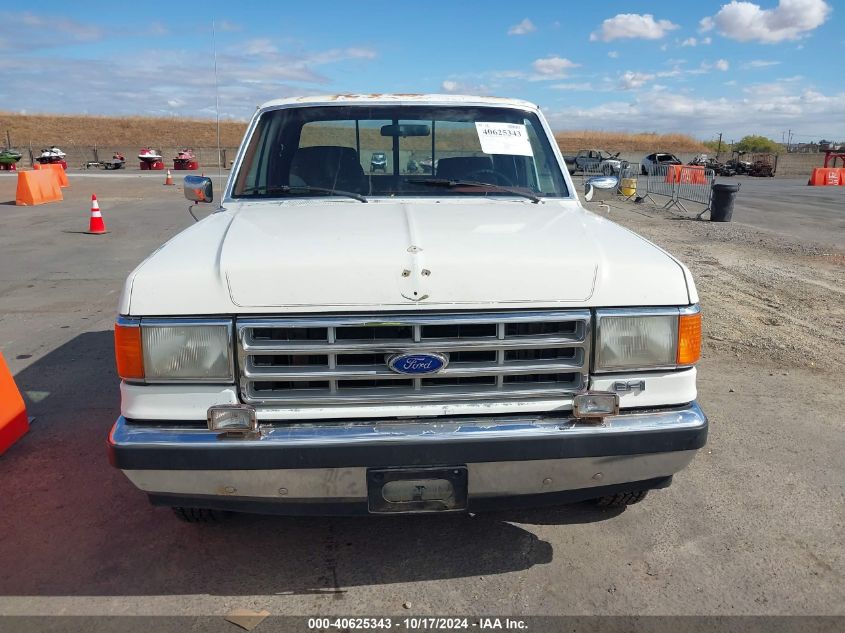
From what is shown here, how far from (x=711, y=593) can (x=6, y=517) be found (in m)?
3.25

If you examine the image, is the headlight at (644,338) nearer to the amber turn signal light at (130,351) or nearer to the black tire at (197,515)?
the amber turn signal light at (130,351)

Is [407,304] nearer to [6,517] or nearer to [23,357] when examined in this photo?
[6,517]

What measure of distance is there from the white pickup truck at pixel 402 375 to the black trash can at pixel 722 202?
45.9ft

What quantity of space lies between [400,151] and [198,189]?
141cm

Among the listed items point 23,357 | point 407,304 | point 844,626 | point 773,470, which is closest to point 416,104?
point 407,304

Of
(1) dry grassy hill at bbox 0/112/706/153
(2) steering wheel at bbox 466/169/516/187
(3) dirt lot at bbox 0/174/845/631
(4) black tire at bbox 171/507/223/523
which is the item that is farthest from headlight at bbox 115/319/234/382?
(1) dry grassy hill at bbox 0/112/706/153

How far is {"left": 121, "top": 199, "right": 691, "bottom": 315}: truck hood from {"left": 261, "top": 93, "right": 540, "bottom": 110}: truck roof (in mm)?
1510

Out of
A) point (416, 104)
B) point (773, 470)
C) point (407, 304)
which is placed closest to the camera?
point (407, 304)

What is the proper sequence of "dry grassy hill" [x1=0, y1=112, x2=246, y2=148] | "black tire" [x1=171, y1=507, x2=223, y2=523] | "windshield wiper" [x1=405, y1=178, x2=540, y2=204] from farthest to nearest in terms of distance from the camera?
"dry grassy hill" [x1=0, y1=112, x2=246, y2=148] < "windshield wiper" [x1=405, y1=178, x2=540, y2=204] < "black tire" [x1=171, y1=507, x2=223, y2=523]

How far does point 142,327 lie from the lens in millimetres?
2352

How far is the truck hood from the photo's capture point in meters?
2.35

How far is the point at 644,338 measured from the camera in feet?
8.16

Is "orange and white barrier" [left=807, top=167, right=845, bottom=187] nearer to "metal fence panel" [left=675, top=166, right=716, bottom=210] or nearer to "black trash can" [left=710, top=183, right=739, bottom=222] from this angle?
"metal fence panel" [left=675, top=166, right=716, bottom=210]

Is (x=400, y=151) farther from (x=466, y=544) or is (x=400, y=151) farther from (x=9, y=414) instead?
(x=9, y=414)
